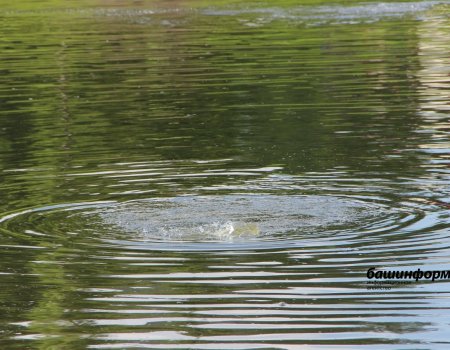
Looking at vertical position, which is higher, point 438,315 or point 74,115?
point 438,315

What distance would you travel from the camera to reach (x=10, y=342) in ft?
32.0

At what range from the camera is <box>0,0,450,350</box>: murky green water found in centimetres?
1017

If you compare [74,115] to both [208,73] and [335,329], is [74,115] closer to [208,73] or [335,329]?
[208,73]

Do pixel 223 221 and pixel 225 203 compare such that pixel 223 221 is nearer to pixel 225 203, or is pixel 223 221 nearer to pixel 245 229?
pixel 245 229

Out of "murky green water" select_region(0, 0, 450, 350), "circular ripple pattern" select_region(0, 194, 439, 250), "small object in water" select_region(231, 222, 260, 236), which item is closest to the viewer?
"murky green water" select_region(0, 0, 450, 350)

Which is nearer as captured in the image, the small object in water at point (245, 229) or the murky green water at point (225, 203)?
the murky green water at point (225, 203)

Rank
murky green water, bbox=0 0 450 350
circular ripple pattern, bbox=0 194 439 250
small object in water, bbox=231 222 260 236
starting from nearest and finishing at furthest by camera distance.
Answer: murky green water, bbox=0 0 450 350, circular ripple pattern, bbox=0 194 439 250, small object in water, bbox=231 222 260 236

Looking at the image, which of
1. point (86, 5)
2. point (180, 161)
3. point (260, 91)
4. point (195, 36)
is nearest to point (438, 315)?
point (180, 161)

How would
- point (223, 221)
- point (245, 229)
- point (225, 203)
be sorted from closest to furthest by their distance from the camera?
point (245, 229), point (223, 221), point (225, 203)

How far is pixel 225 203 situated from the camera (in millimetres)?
14758

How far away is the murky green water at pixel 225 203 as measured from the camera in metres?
10.2

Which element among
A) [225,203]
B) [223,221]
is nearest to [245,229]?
[223,221]

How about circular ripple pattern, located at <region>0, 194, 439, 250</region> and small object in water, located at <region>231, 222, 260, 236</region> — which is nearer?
circular ripple pattern, located at <region>0, 194, 439, 250</region>

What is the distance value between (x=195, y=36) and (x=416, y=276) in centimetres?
3485
